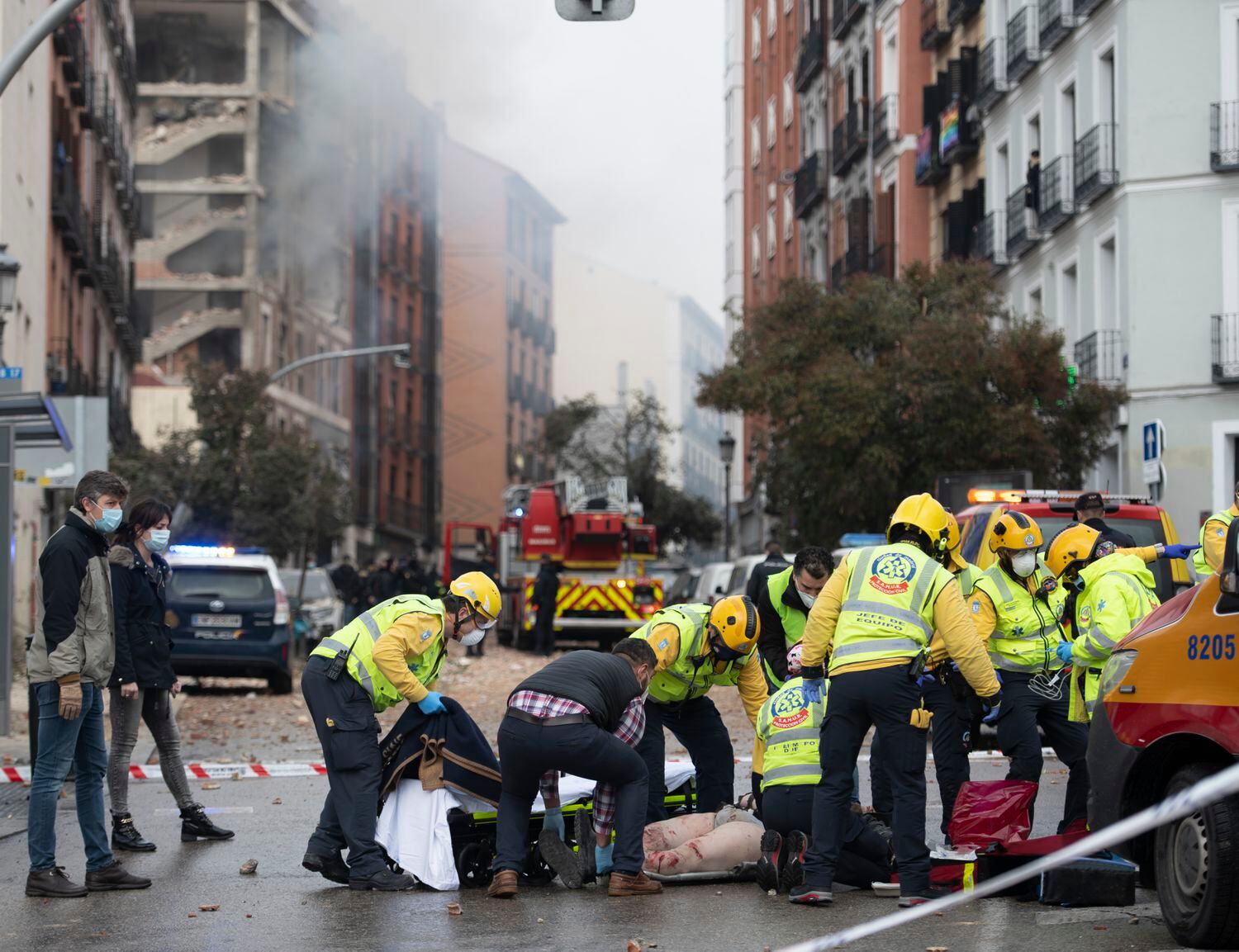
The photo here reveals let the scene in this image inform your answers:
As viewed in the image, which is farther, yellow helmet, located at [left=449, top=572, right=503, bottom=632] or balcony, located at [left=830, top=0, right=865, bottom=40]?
balcony, located at [left=830, top=0, right=865, bottom=40]

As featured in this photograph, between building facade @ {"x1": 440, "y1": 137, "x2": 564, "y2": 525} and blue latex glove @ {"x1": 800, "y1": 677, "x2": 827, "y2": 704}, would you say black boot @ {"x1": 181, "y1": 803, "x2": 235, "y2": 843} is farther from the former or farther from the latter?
building facade @ {"x1": 440, "y1": 137, "x2": 564, "y2": 525}

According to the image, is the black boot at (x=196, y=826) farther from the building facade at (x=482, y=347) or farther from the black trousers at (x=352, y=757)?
the building facade at (x=482, y=347)

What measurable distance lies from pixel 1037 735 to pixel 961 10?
94.9 feet

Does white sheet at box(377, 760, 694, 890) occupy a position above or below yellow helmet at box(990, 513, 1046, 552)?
below

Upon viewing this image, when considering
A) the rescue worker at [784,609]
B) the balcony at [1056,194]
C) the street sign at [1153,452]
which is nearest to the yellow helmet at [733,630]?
the rescue worker at [784,609]

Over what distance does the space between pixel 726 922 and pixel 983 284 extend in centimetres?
2266

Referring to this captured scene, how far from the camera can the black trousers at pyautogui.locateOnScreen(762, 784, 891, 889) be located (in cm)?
893

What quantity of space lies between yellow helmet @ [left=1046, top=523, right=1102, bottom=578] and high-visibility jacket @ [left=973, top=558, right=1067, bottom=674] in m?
0.35

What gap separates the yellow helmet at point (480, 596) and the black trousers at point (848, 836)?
1.55 m

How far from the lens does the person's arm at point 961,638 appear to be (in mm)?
8352

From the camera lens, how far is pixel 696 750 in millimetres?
10070

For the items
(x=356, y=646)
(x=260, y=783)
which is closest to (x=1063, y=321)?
(x=260, y=783)

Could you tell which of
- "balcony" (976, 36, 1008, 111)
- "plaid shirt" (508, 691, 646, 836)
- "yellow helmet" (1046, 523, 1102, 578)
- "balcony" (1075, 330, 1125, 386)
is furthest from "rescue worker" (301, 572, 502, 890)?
"balcony" (976, 36, 1008, 111)

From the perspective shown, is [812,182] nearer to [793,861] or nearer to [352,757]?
[352,757]
